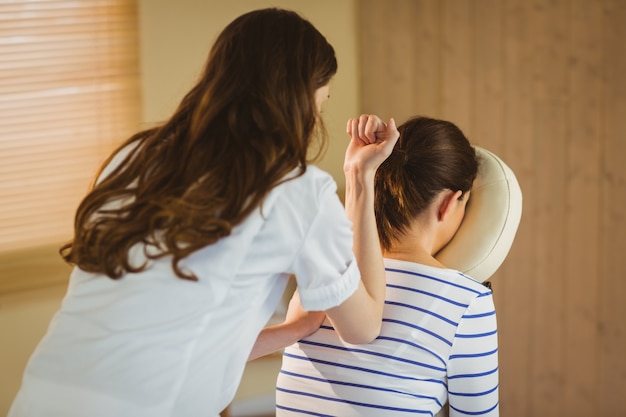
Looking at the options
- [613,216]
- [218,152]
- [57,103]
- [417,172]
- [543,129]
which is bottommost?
[613,216]

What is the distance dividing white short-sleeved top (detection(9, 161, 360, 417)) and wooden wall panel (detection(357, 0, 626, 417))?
8.17 ft

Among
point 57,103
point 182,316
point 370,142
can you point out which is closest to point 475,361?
point 370,142

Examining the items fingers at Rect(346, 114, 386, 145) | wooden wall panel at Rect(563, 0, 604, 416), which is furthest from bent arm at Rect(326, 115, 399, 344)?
wooden wall panel at Rect(563, 0, 604, 416)

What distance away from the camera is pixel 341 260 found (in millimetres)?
1239

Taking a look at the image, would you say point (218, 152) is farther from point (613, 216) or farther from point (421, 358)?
point (613, 216)

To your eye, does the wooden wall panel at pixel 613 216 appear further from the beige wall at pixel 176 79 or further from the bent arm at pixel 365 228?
the bent arm at pixel 365 228

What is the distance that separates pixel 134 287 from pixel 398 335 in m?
0.55

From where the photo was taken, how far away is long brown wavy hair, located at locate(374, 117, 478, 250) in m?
1.58

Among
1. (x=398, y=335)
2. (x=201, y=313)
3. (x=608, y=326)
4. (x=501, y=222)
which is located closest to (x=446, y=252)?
(x=501, y=222)

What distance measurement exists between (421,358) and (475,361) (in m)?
0.10

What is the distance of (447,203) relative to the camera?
1.62 metres


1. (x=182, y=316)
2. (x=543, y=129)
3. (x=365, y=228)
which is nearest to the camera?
(x=182, y=316)

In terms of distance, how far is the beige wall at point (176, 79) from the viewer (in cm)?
307

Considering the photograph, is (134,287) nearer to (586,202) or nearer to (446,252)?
(446,252)
